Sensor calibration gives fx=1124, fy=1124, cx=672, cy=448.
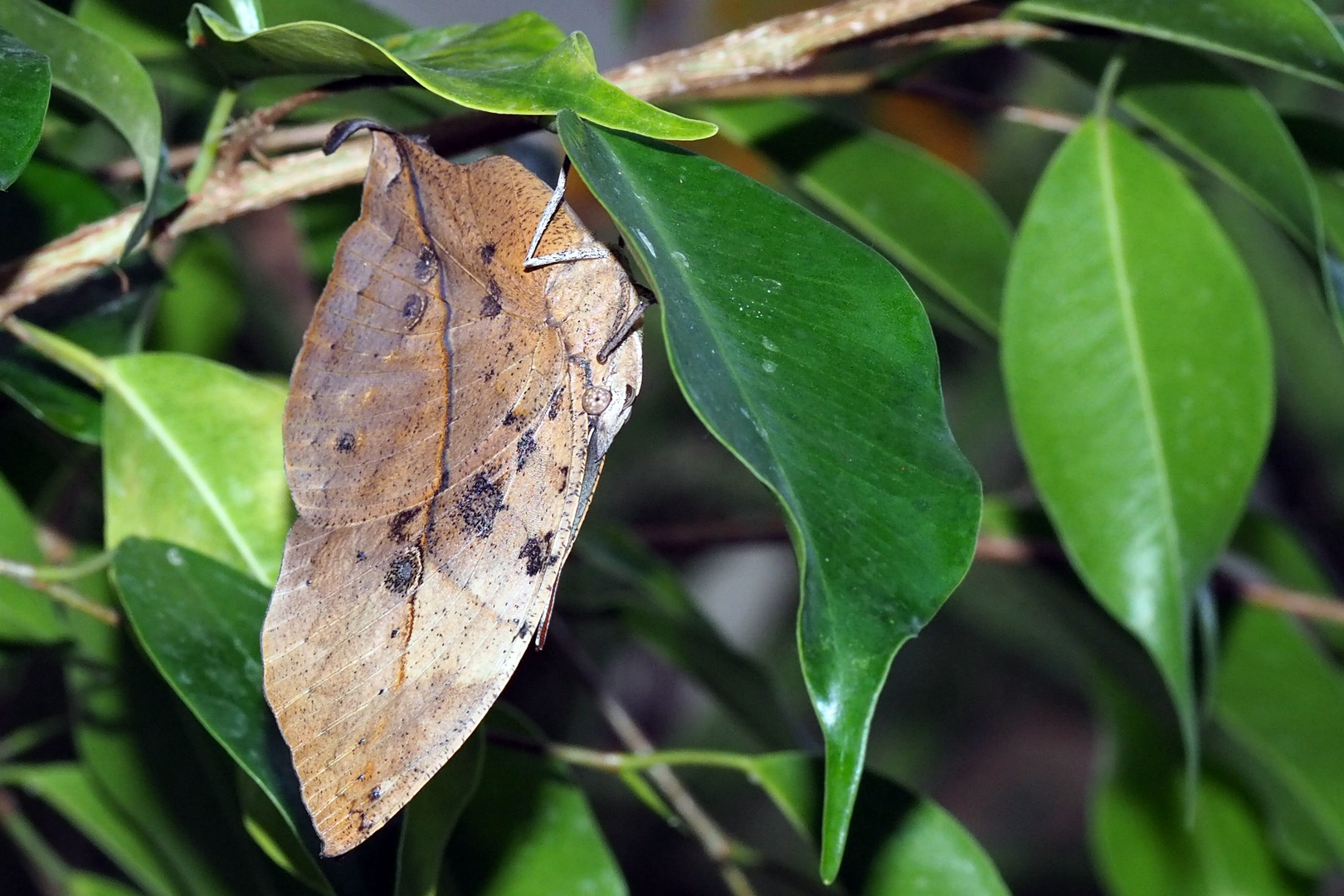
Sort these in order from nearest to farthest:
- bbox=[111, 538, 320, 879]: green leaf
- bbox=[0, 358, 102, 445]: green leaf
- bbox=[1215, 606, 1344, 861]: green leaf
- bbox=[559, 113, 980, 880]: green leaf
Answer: bbox=[559, 113, 980, 880]: green leaf → bbox=[111, 538, 320, 879]: green leaf → bbox=[0, 358, 102, 445]: green leaf → bbox=[1215, 606, 1344, 861]: green leaf

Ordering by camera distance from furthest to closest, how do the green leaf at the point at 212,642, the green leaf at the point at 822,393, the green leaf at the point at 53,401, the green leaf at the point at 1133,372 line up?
the green leaf at the point at 1133,372, the green leaf at the point at 53,401, the green leaf at the point at 212,642, the green leaf at the point at 822,393

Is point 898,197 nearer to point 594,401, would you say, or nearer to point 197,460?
point 594,401

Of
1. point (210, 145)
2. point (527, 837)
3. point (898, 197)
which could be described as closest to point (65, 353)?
point (210, 145)

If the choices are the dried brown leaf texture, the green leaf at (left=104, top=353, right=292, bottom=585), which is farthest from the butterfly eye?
the green leaf at (left=104, top=353, right=292, bottom=585)

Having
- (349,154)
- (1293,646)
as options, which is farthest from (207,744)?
(1293,646)

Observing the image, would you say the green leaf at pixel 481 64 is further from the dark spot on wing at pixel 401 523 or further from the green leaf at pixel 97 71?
the dark spot on wing at pixel 401 523

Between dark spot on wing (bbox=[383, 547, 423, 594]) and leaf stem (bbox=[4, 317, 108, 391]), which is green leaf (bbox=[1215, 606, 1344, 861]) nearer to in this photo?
dark spot on wing (bbox=[383, 547, 423, 594])

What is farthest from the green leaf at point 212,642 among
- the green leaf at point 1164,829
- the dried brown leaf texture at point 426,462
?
the green leaf at point 1164,829
